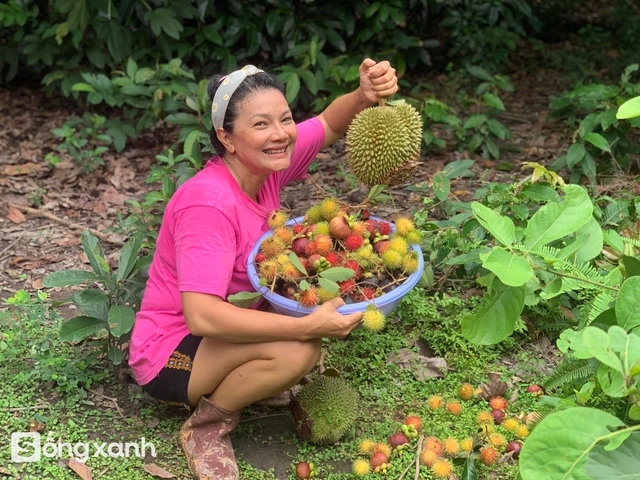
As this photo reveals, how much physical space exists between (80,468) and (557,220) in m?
1.77

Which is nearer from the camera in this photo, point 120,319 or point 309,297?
point 309,297

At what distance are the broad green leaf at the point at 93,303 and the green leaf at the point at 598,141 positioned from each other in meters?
2.66

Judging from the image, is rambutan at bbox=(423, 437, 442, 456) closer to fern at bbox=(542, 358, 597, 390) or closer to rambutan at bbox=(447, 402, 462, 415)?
rambutan at bbox=(447, 402, 462, 415)

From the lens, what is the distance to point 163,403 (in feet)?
9.25

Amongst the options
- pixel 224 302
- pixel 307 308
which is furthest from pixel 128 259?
pixel 307 308

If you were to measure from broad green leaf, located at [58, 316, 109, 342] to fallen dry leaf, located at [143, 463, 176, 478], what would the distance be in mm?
533

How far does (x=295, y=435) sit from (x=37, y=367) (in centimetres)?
103

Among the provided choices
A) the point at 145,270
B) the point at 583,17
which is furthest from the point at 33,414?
the point at 583,17

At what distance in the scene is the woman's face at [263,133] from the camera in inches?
99.5

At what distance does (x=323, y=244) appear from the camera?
2459 millimetres

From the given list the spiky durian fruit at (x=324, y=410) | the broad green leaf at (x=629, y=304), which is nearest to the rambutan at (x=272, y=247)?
the spiky durian fruit at (x=324, y=410)

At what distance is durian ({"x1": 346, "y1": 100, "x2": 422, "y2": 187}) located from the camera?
2.49m

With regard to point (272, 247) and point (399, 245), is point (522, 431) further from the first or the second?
point (272, 247)

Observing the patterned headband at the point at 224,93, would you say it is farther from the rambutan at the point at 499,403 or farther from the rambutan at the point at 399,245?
the rambutan at the point at 499,403
